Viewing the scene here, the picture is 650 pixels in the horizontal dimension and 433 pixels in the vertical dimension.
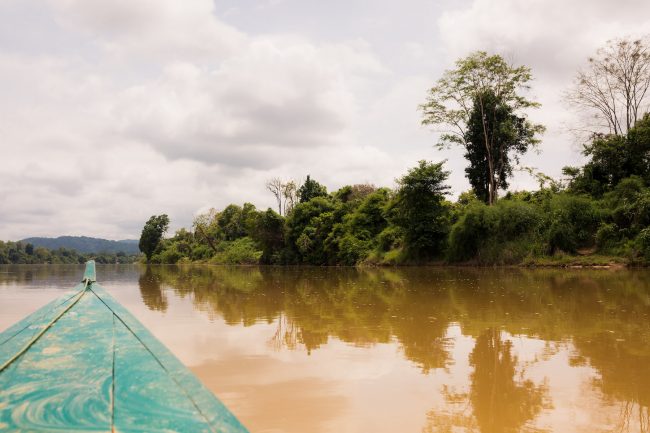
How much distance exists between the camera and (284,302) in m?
9.02

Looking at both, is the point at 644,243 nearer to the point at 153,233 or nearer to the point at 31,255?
the point at 153,233

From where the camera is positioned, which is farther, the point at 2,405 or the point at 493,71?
the point at 493,71

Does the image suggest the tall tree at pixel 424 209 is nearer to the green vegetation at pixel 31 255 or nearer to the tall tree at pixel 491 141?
the tall tree at pixel 491 141

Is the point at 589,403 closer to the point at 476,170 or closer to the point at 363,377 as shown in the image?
the point at 363,377

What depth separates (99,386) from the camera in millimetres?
Result: 1878

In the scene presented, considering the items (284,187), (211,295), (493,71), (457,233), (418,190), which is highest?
(493,71)

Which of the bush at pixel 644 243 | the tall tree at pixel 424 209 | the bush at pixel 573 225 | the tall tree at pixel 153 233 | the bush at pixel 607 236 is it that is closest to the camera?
the bush at pixel 644 243

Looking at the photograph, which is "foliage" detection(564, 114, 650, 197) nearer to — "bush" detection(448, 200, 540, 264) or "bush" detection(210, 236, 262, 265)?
"bush" detection(448, 200, 540, 264)

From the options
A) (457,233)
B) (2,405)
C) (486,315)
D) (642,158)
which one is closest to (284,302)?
(486,315)

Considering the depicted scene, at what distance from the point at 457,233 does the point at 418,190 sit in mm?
3093

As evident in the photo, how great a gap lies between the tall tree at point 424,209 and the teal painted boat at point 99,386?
21225 millimetres

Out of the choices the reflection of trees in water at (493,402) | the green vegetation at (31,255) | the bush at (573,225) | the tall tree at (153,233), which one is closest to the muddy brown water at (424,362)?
the reflection of trees in water at (493,402)

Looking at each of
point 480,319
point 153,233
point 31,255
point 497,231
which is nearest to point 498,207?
point 497,231

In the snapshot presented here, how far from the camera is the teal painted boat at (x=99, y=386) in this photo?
151cm
